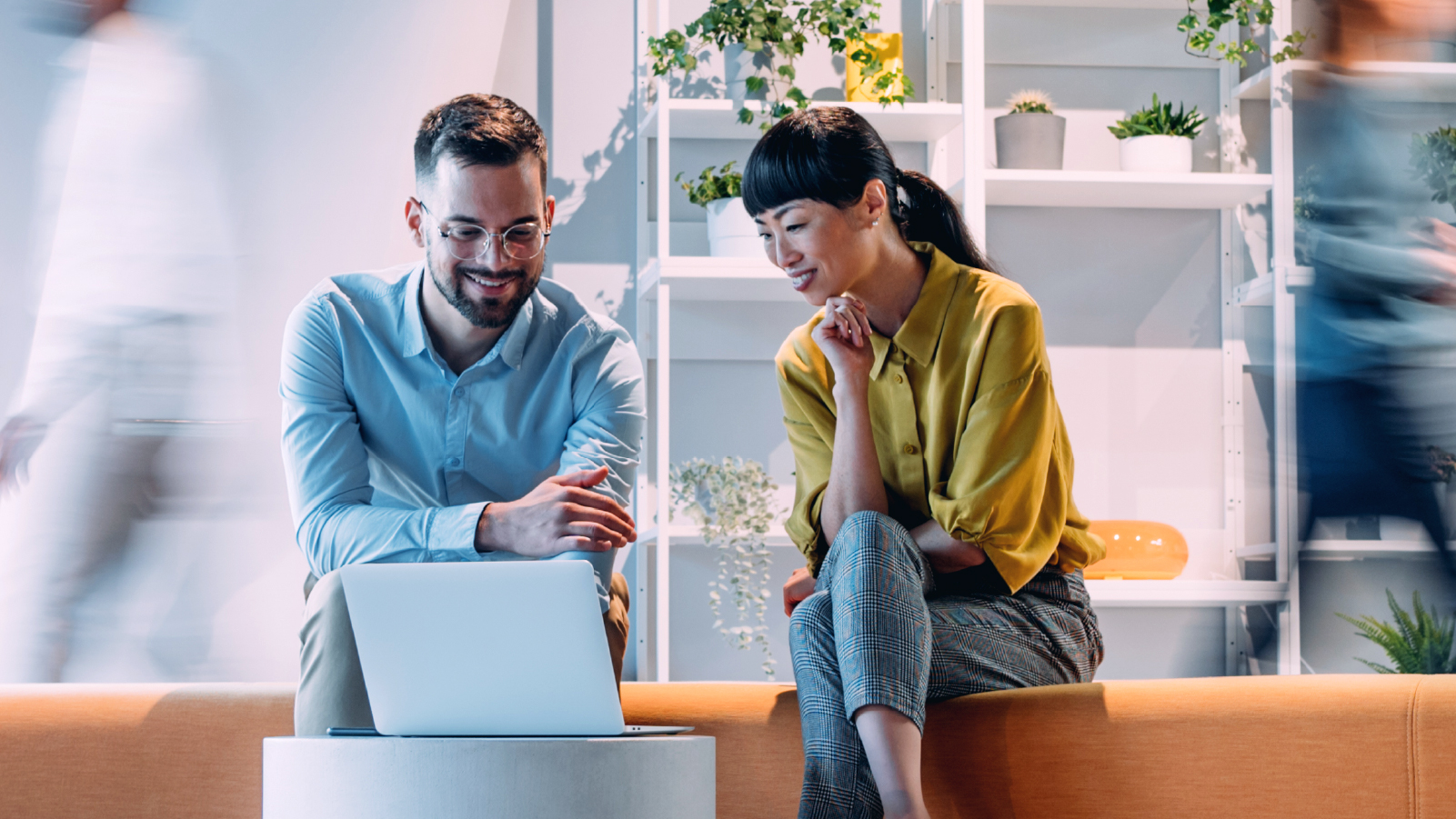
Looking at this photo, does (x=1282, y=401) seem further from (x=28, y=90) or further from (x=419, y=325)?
(x=28, y=90)

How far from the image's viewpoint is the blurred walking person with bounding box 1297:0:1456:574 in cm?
163

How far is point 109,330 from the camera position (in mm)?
1832

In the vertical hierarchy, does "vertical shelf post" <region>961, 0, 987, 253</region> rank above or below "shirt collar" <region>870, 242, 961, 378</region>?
above

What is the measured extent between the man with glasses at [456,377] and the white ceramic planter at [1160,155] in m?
1.39

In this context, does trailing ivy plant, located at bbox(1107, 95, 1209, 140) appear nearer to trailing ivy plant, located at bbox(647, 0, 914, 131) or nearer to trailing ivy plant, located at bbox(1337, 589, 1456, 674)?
trailing ivy plant, located at bbox(647, 0, 914, 131)

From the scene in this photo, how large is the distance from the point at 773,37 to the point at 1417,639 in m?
1.64

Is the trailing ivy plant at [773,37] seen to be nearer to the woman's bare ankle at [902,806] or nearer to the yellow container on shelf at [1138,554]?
the yellow container on shelf at [1138,554]

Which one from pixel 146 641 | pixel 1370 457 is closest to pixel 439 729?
pixel 146 641

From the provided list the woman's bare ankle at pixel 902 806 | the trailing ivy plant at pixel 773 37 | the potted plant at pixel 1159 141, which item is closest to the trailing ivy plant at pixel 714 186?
the trailing ivy plant at pixel 773 37

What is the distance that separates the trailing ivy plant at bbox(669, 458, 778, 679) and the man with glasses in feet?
2.69

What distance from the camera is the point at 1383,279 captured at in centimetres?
165

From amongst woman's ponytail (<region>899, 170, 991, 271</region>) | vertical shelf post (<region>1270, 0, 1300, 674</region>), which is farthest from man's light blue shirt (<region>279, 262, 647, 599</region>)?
vertical shelf post (<region>1270, 0, 1300, 674</region>)

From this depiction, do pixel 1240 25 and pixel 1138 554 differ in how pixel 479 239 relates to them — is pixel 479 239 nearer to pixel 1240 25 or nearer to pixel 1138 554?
pixel 1138 554

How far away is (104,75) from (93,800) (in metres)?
1.08
